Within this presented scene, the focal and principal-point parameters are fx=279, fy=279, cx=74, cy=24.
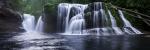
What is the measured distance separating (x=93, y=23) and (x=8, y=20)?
11300mm

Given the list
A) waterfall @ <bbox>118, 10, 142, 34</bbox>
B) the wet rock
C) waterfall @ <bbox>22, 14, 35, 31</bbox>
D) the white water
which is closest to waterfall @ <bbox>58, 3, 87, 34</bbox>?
the white water

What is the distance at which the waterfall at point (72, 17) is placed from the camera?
1259 inches

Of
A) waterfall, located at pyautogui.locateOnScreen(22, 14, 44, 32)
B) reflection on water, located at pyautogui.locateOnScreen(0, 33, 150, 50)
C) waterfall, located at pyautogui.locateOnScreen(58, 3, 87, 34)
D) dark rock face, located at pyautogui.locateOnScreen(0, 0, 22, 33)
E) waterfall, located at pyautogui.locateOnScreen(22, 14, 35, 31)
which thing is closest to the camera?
reflection on water, located at pyautogui.locateOnScreen(0, 33, 150, 50)

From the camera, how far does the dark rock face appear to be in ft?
114

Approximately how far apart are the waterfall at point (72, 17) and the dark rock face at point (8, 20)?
605cm

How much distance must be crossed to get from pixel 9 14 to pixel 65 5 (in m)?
7.42

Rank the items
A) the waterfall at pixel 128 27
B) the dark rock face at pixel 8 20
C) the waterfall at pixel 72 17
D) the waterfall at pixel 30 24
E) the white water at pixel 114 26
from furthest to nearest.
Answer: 1. the waterfall at pixel 30 24
2. the dark rock face at pixel 8 20
3. the waterfall at pixel 72 17
4. the waterfall at pixel 128 27
5. the white water at pixel 114 26

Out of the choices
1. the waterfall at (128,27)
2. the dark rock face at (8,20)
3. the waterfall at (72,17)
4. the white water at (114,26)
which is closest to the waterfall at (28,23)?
the dark rock face at (8,20)

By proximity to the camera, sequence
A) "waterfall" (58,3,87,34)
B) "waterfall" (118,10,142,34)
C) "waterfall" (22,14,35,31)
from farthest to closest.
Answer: "waterfall" (22,14,35,31) → "waterfall" (58,3,87,34) → "waterfall" (118,10,142,34)

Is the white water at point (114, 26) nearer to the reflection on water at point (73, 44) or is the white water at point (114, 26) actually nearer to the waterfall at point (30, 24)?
the reflection on water at point (73, 44)

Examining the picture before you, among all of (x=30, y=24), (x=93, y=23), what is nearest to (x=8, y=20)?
→ (x=30, y=24)

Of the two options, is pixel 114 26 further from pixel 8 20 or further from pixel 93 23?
pixel 8 20

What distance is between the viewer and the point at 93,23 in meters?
31.5

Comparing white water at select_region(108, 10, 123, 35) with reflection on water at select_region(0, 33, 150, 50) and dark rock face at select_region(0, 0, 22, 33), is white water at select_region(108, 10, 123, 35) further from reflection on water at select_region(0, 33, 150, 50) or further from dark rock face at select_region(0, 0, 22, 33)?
dark rock face at select_region(0, 0, 22, 33)
